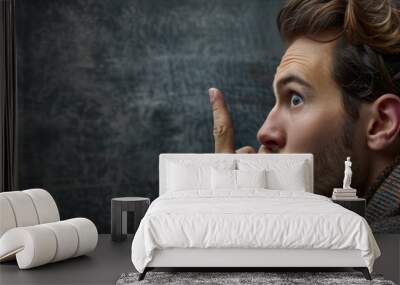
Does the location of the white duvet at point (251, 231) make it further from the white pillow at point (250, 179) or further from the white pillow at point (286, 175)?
the white pillow at point (286, 175)

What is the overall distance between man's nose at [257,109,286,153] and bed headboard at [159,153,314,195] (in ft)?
0.82

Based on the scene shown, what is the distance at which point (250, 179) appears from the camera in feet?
20.1

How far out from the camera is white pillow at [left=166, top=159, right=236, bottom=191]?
6.26m

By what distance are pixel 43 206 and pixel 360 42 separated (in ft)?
11.8

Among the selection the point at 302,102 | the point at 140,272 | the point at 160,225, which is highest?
the point at 302,102

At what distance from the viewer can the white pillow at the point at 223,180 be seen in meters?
6.12

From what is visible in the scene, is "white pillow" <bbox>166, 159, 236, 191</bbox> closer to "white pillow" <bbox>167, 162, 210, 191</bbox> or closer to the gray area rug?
"white pillow" <bbox>167, 162, 210, 191</bbox>

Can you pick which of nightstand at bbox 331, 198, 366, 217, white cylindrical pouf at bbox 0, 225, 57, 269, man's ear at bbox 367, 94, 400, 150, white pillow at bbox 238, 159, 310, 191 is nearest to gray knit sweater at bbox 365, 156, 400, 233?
man's ear at bbox 367, 94, 400, 150

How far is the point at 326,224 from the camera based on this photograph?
14.8 ft

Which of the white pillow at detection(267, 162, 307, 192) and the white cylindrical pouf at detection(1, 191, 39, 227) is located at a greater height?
the white pillow at detection(267, 162, 307, 192)

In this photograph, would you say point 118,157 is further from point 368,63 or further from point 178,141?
point 368,63

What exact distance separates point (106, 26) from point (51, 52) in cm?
68

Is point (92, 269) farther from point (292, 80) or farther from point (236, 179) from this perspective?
point (292, 80)

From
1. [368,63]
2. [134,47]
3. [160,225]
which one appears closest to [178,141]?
[134,47]
